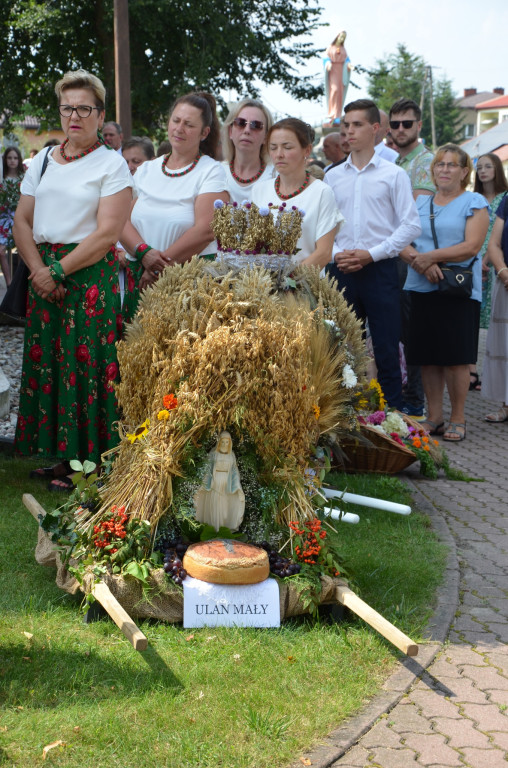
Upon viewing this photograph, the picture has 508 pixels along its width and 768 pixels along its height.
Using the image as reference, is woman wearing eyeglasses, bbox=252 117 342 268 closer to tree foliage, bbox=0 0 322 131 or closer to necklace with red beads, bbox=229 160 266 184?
necklace with red beads, bbox=229 160 266 184

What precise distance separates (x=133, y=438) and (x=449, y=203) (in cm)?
489

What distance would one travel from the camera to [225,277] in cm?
402

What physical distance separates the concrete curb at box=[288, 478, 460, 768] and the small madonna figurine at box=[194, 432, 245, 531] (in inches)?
35.3

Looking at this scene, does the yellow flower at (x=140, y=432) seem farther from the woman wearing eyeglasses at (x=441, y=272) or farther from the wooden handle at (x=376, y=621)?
the woman wearing eyeglasses at (x=441, y=272)

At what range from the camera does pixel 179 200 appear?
5.65 meters

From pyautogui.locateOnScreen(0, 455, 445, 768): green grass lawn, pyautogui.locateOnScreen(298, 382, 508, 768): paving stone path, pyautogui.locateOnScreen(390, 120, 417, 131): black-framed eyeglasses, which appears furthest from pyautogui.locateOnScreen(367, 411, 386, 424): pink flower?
pyautogui.locateOnScreen(390, 120, 417, 131): black-framed eyeglasses

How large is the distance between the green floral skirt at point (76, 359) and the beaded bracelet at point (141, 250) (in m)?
0.22

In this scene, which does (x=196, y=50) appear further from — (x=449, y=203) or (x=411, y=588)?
(x=411, y=588)

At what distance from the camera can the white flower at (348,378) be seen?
454 cm

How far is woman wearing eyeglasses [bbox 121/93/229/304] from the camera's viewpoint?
556 cm

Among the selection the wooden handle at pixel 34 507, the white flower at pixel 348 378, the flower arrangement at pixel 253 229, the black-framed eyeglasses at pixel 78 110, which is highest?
the black-framed eyeglasses at pixel 78 110

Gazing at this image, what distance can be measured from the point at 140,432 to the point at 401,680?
1.43 metres

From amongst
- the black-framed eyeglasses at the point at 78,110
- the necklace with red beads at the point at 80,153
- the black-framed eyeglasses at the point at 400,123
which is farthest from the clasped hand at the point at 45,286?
the black-framed eyeglasses at the point at 400,123

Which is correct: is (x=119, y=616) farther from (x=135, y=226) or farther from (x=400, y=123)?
(x=400, y=123)
